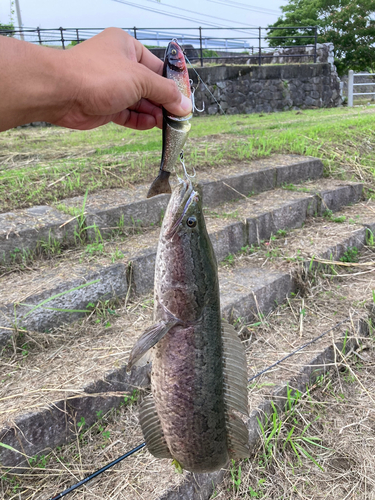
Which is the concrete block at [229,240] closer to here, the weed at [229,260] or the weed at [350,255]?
the weed at [229,260]

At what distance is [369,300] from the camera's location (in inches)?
167

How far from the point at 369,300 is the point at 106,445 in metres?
2.98

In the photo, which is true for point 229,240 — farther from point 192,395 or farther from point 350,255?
point 192,395

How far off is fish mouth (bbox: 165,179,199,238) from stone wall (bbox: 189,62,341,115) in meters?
12.5

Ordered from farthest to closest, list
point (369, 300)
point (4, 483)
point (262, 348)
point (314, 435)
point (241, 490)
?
point (369, 300) < point (262, 348) < point (314, 435) < point (241, 490) < point (4, 483)

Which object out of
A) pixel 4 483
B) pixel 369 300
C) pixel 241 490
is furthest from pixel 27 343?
pixel 369 300

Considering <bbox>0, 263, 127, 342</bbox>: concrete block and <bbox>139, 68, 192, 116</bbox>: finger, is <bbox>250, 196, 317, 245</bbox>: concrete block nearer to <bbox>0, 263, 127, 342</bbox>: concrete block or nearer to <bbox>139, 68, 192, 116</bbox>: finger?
<bbox>0, 263, 127, 342</bbox>: concrete block

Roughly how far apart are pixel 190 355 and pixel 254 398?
66.4 inches

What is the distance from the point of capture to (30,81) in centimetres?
152

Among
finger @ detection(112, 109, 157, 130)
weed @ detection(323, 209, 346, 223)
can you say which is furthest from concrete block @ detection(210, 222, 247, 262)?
finger @ detection(112, 109, 157, 130)

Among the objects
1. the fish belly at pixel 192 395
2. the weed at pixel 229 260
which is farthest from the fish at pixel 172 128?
the weed at pixel 229 260

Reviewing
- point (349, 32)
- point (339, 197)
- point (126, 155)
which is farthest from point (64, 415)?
point (349, 32)

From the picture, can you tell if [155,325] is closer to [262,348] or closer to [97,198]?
[262,348]

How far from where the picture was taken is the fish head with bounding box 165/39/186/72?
1.72m
